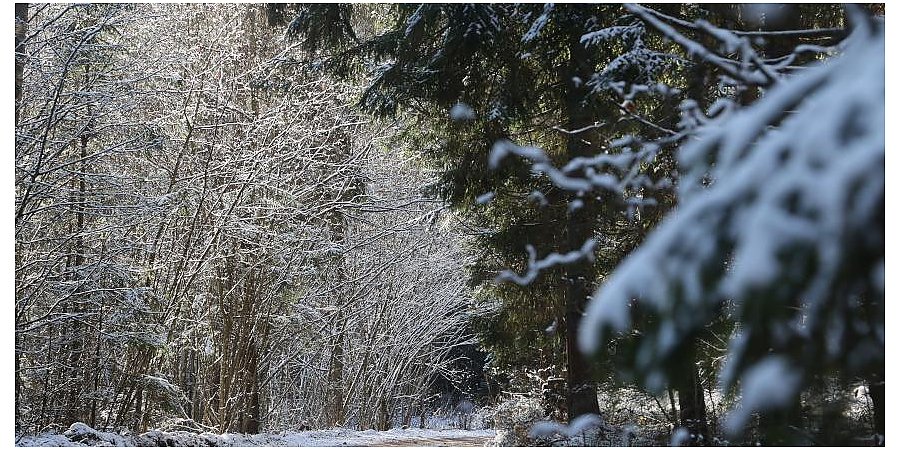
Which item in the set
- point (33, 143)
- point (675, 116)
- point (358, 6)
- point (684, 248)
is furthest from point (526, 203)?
point (684, 248)

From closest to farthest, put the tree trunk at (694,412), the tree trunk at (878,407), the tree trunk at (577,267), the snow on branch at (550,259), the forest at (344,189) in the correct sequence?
1. the snow on branch at (550,259)
2. the tree trunk at (878,407)
3. the forest at (344,189)
4. the tree trunk at (694,412)
5. the tree trunk at (577,267)

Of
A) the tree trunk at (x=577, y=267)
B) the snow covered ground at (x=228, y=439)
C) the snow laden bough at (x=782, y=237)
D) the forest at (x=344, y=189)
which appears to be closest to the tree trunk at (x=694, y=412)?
the forest at (x=344, y=189)

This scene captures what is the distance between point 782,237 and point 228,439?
4625mm

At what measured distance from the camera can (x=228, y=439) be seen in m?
4.68

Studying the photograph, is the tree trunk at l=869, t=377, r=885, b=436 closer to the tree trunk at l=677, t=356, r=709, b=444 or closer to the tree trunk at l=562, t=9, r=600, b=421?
the tree trunk at l=677, t=356, r=709, b=444

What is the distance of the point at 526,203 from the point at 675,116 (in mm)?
1201

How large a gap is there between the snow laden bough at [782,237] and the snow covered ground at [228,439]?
3823 millimetres

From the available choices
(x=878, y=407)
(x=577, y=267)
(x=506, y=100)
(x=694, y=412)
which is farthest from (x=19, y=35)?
(x=878, y=407)

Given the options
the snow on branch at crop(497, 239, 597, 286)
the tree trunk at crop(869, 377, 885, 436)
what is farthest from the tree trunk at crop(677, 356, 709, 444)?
the snow on branch at crop(497, 239, 597, 286)

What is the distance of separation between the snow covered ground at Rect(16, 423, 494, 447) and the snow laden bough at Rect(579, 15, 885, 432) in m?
3.82

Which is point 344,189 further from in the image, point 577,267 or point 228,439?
point 577,267

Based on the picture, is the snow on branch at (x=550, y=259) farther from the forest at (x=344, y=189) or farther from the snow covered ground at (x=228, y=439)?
the snow covered ground at (x=228, y=439)

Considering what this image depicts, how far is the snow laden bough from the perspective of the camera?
71 centimetres

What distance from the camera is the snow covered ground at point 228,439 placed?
12.4ft
